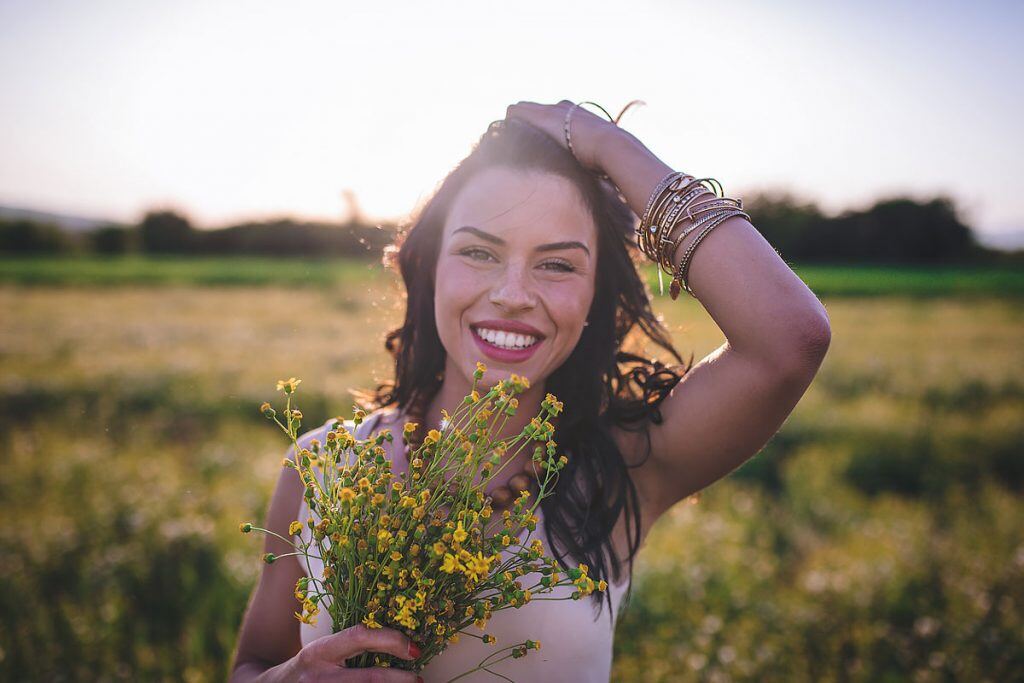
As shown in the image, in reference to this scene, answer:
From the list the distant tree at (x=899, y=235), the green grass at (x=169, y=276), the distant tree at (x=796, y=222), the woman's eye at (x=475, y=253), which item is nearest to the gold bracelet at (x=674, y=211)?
the woman's eye at (x=475, y=253)

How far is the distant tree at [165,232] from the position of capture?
208 ft

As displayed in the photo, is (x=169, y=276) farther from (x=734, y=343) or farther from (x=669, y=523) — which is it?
(x=734, y=343)

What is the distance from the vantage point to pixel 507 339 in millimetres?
1889

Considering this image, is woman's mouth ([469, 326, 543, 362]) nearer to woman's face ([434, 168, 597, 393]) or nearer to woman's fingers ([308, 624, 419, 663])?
woman's face ([434, 168, 597, 393])

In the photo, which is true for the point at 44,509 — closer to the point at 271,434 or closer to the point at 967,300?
the point at 271,434

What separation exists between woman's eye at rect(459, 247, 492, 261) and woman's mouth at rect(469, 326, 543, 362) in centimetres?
21

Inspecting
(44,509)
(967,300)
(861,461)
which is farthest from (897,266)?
(44,509)

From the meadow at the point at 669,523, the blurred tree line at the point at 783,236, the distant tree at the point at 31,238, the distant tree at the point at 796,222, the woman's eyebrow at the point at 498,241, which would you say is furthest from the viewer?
the distant tree at the point at 31,238

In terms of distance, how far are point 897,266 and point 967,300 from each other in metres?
20.0

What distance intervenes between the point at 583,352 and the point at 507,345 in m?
0.45

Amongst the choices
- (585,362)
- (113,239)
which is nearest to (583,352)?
(585,362)

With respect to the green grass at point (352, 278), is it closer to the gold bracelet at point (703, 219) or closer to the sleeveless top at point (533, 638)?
the gold bracelet at point (703, 219)

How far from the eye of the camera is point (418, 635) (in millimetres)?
1365

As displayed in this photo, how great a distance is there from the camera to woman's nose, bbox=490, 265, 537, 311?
1839 millimetres
